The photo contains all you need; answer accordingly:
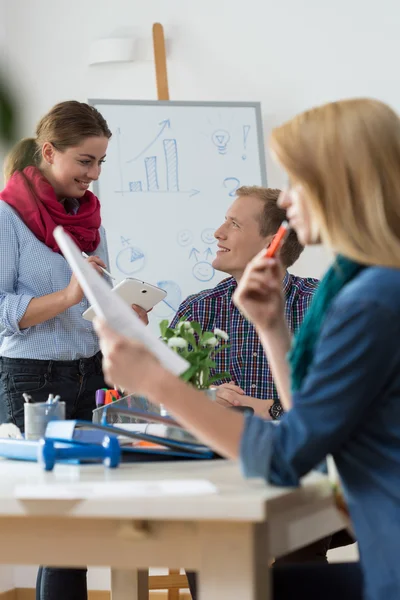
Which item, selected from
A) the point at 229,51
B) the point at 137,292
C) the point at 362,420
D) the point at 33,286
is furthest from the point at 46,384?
the point at 229,51

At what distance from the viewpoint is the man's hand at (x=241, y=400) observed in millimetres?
2186

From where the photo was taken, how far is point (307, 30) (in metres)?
3.49

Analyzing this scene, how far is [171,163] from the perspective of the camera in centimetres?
336

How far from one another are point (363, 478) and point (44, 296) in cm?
150

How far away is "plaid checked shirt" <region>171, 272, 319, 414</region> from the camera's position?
2.43 metres

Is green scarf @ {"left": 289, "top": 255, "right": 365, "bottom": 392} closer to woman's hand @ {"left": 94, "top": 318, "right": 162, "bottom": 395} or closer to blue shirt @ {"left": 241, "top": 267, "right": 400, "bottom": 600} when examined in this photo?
blue shirt @ {"left": 241, "top": 267, "right": 400, "bottom": 600}

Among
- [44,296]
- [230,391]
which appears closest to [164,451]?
[230,391]

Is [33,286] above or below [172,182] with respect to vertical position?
below

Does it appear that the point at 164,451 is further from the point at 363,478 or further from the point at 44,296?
the point at 44,296

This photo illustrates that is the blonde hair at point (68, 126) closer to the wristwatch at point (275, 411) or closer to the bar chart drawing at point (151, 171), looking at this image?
the bar chart drawing at point (151, 171)

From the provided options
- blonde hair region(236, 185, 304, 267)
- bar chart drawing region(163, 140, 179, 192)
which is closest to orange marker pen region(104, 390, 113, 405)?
blonde hair region(236, 185, 304, 267)

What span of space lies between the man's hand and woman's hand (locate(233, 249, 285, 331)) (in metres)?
0.83

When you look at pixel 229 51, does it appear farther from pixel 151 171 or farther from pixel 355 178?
pixel 355 178

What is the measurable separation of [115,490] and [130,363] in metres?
0.16
